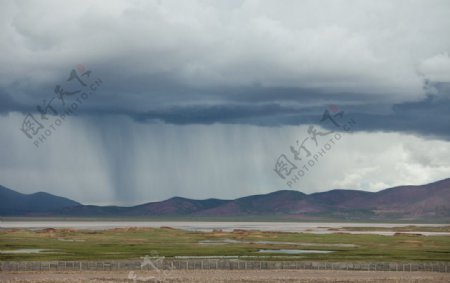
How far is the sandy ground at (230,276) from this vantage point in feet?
280

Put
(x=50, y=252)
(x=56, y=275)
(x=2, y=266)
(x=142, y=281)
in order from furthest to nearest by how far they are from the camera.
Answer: (x=50, y=252) < (x=2, y=266) < (x=56, y=275) < (x=142, y=281)

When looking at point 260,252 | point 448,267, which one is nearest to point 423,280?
point 448,267

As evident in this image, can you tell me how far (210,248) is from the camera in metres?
139

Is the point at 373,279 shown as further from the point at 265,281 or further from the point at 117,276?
the point at 117,276

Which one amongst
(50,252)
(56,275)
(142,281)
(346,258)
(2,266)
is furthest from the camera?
(50,252)

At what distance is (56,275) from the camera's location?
292 feet

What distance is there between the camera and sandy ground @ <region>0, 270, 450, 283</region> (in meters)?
85.3

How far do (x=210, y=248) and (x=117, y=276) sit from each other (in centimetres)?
5127

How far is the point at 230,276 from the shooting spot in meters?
90.0

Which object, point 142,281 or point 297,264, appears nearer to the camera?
point 142,281

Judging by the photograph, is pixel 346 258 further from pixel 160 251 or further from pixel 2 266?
pixel 2 266

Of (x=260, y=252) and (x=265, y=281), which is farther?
(x=260, y=252)

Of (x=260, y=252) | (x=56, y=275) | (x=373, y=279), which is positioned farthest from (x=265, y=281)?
(x=260, y=252)

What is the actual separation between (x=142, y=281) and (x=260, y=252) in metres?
48.6
